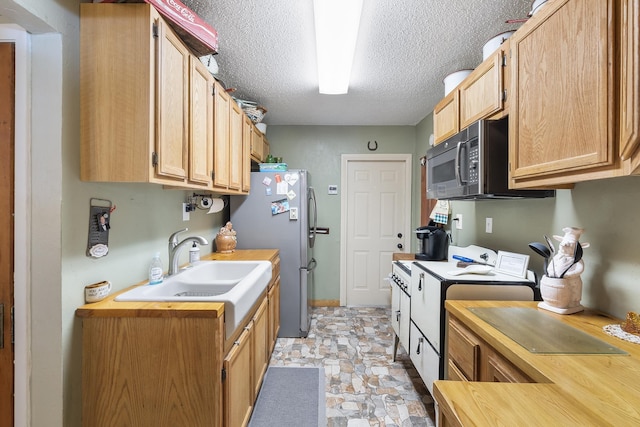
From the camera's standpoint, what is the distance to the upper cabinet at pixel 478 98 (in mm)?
1417

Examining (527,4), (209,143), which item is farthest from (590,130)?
(209,143)

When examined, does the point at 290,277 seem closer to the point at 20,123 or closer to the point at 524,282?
the point at 524,282

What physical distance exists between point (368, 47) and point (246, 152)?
4.41 ft

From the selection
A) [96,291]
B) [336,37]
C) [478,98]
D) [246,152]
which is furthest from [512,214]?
[96,291]

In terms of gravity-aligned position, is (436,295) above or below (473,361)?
above

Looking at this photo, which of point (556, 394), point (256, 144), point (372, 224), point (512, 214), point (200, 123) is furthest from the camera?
point (372, 224)

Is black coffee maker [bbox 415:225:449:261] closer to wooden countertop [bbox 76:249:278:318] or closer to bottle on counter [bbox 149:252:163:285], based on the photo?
wooden countertop [bbox 76:249:278:318]

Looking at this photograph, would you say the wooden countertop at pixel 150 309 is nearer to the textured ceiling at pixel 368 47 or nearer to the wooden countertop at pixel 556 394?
the wooden countertop at pixel 556 394

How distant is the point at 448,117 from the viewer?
6.63 ft

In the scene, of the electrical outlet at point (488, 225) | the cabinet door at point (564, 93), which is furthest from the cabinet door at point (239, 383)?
the electrical outlet at point (488, 225)

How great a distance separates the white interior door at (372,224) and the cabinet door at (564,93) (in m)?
2.35

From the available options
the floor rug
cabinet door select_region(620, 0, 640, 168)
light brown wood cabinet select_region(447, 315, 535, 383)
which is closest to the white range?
light brown wood cabinet select_region(447, 315, 535, 383)

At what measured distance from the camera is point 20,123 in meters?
1.06

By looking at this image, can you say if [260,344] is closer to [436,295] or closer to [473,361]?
[436,295]
